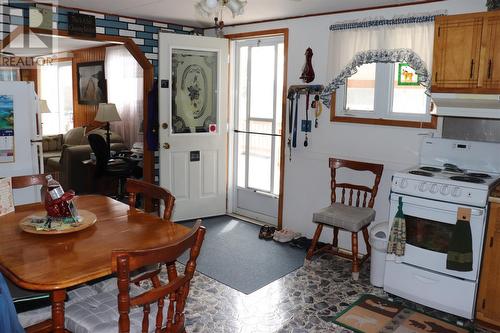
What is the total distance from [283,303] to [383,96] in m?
1.98

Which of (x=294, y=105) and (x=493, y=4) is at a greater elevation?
(x=493, y=4)

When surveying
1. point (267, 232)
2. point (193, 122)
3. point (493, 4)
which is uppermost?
point (493, 4)

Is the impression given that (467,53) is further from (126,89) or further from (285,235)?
(126,89)

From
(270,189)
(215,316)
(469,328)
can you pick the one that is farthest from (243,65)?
(469,328)

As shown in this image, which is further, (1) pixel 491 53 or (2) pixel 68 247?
(1) pixel 491 53

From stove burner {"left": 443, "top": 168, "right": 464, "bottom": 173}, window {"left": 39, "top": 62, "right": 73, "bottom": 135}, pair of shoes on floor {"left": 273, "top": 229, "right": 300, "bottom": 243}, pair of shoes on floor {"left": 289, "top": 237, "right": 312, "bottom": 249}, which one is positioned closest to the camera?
stove burner {"left": 443, "top": 168, "right": 464, "bottom": 173}

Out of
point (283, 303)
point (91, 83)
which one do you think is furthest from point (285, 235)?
point (91, 83)

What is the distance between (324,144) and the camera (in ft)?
13.8

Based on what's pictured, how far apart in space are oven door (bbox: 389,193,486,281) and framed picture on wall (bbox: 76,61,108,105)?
6051 mm

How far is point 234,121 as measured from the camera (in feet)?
17.0

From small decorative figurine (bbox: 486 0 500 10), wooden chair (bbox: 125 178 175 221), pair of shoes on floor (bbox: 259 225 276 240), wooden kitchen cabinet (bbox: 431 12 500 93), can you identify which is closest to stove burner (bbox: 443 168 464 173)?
wooden kitchen cabinet (bbox: 431 12 500 93)

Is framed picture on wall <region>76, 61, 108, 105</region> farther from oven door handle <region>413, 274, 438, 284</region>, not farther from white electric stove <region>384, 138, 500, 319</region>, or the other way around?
oven door handle <region>413, 274, 438, 284</region>

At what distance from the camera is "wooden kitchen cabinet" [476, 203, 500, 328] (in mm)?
2740

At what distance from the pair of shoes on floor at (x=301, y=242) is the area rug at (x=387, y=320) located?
1.10 meters
